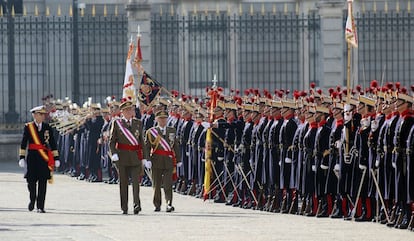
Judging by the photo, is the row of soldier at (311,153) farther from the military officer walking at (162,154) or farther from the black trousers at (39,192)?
the black trousers at (39,192)

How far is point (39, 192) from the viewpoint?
70.4 ft

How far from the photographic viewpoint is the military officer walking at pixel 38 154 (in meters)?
21.7

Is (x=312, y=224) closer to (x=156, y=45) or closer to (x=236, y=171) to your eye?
(x=236, y=171)

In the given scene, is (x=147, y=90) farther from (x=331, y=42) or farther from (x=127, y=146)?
(x=127, y=146)

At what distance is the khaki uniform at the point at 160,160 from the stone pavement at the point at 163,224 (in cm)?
36

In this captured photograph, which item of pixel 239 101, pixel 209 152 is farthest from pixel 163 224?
pixel 209 152

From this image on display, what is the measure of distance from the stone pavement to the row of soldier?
1.37 ft

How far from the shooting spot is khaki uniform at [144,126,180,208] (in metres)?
21.6

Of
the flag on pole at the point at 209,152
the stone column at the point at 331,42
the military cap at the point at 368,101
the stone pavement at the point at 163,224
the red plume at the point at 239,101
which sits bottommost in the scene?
the stone pavement at the point at 163,224

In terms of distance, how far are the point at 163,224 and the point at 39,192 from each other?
3.20 meters

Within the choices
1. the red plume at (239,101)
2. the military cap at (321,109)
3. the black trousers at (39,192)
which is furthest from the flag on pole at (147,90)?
the military cap at (321,109)

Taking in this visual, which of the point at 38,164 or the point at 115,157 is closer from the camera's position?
the point at 115,157

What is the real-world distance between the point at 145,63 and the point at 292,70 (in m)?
4.80

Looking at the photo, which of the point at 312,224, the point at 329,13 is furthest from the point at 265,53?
the point at 312,224
